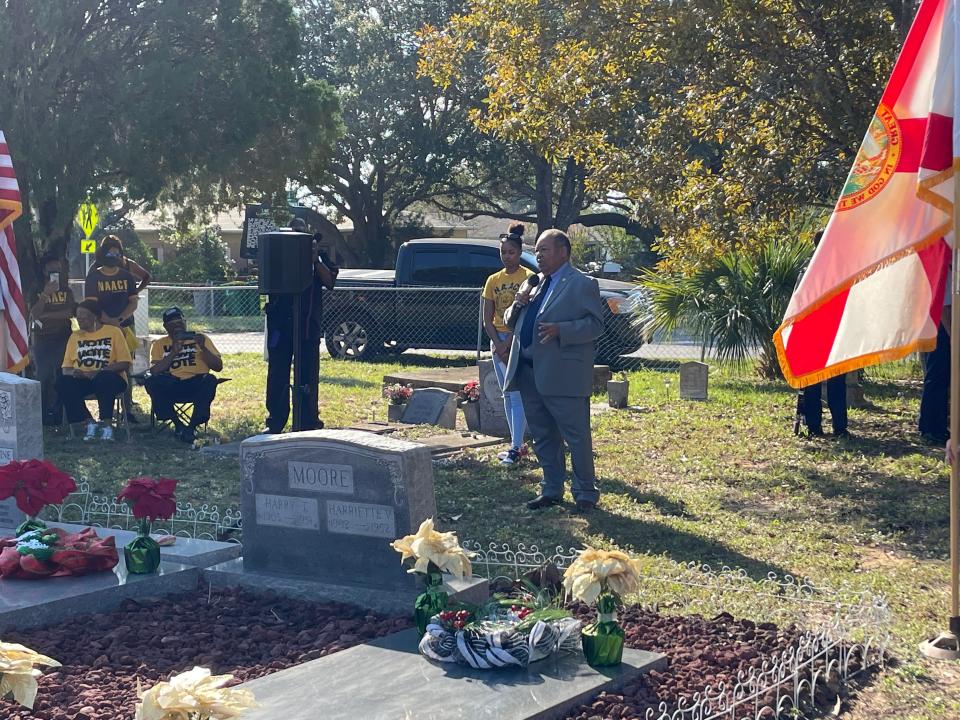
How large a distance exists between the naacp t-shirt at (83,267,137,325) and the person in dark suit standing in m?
2.08

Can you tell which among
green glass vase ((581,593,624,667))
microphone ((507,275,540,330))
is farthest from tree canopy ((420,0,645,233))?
green glass vase ((581,593,624,667))

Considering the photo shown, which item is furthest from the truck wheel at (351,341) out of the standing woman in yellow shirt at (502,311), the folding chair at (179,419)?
the standing woman in yellow shirt at (502,311)

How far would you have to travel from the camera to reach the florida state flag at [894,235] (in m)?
5.64

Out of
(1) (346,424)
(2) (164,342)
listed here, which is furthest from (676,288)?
(2) (164,342)

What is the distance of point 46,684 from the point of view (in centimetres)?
506

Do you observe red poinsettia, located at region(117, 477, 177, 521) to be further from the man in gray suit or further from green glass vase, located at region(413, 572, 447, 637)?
the man in gray suit

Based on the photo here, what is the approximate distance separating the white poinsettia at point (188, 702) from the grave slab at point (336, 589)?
2.57m

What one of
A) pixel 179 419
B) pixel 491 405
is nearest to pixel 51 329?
pixel 179 419

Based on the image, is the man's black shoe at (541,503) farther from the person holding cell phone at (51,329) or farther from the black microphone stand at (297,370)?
the person holding cell phone at (51,329)

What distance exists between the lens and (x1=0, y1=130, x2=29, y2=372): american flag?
35.7 ft

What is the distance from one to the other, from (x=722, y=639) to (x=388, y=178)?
3604 cm

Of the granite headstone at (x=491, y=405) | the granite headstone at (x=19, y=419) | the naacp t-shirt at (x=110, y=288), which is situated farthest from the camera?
the naacp t-shirt at (x=110, y=288)

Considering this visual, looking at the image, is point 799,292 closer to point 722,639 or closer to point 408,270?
point 722,639

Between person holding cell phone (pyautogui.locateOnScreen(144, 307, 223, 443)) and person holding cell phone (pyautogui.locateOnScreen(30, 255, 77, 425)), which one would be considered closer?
person holding cell phone (pyautogui.locateOnScreen(144, 307, 223, 443))
